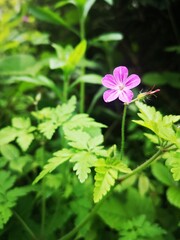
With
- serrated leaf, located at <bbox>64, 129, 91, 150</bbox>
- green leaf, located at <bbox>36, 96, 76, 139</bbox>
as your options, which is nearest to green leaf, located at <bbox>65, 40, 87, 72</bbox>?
green leaf, located at <bbox>36, 96, 76, 139</bbox>

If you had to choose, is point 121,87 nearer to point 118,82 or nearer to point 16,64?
point 118,82

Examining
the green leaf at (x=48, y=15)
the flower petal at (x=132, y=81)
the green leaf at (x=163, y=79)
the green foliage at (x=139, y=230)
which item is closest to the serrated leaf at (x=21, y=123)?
the flower petal at (x=132, y=81)

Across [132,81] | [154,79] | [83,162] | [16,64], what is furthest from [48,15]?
[83,162]

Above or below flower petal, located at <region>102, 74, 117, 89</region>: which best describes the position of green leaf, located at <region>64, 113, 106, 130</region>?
below

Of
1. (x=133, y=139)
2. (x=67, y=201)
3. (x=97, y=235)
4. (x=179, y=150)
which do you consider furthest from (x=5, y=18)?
(x=179, y=150)

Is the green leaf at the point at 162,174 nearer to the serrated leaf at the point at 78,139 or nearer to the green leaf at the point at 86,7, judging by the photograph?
the serrated leaf at the point at 78,139

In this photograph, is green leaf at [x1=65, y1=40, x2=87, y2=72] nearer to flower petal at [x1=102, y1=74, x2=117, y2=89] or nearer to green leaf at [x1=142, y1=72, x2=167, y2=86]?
flower petal at [x1=102, y1=74, x2=117, y2=89]
